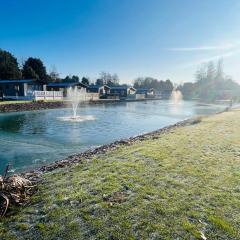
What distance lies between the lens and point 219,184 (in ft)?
19.0

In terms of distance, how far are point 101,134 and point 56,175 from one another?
10605 mm

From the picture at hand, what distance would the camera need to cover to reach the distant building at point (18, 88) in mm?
46981

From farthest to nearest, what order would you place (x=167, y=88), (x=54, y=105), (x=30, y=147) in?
(x=167, y=88) < (x=54, y=105) < (x=30, y=147)

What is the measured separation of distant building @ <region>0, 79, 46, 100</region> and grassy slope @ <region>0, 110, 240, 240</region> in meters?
42.4

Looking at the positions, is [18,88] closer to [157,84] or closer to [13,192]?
[13,192]

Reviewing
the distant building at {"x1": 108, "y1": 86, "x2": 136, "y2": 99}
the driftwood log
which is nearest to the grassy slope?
the driftwood log

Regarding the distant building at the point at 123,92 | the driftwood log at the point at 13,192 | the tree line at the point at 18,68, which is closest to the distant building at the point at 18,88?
the tree line at the point at 18,68

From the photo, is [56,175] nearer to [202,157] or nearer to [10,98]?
[202,157]

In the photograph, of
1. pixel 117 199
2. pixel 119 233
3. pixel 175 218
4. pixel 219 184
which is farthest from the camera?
pixel 219 184

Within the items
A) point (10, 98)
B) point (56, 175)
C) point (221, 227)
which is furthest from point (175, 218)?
point (10, 98)

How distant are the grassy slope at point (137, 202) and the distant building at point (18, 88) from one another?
139ft

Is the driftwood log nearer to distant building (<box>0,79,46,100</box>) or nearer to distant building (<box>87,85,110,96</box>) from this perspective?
distant building (<box>0,79,46,100</box>)

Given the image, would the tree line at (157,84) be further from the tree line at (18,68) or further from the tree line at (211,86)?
the tree line at (18,68)

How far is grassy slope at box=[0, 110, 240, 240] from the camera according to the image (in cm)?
403
